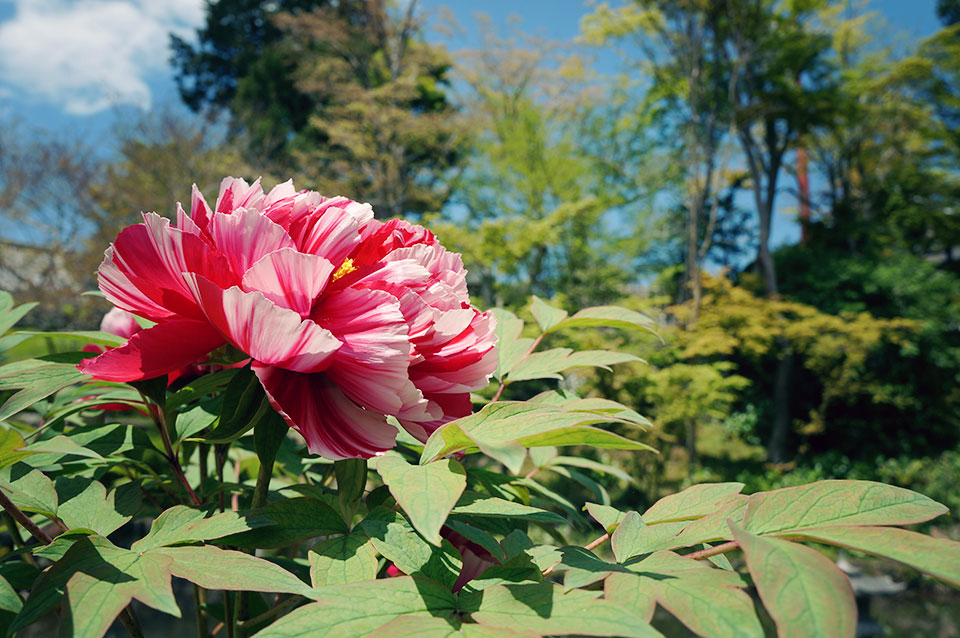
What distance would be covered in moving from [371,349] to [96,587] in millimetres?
152

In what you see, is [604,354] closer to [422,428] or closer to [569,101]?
[422,428]

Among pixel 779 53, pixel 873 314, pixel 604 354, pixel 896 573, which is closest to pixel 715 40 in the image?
pixel 779 53

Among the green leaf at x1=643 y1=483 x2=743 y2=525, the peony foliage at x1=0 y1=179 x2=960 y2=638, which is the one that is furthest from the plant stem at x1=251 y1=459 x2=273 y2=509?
the green leaf at x1=643 y1=483 x2=743 y2=525

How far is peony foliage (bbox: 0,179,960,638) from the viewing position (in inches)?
8.8

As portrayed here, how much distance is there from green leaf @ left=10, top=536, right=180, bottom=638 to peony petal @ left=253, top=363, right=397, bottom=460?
8 cm

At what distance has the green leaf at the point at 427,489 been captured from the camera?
22 cm

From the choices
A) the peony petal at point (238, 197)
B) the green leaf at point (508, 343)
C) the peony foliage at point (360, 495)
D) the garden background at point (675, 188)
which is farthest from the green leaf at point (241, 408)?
the garden background at point (675, 188)

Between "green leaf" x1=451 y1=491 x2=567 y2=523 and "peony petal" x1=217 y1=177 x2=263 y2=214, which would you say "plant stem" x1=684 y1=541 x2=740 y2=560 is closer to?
"green leaf" x1=451 y1=491 x2=567 y2=523

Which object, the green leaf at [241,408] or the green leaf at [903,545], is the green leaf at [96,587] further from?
the green leaf at [903,545]

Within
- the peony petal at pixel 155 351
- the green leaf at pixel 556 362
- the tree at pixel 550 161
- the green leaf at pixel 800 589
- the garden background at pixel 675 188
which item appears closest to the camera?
the green leaf at pixel 800 589

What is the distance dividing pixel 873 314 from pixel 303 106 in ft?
38.1

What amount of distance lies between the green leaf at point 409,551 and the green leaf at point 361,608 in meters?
0.03

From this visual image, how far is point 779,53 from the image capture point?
9.88 metres

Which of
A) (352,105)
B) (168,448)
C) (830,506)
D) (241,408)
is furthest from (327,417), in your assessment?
(352,105)
